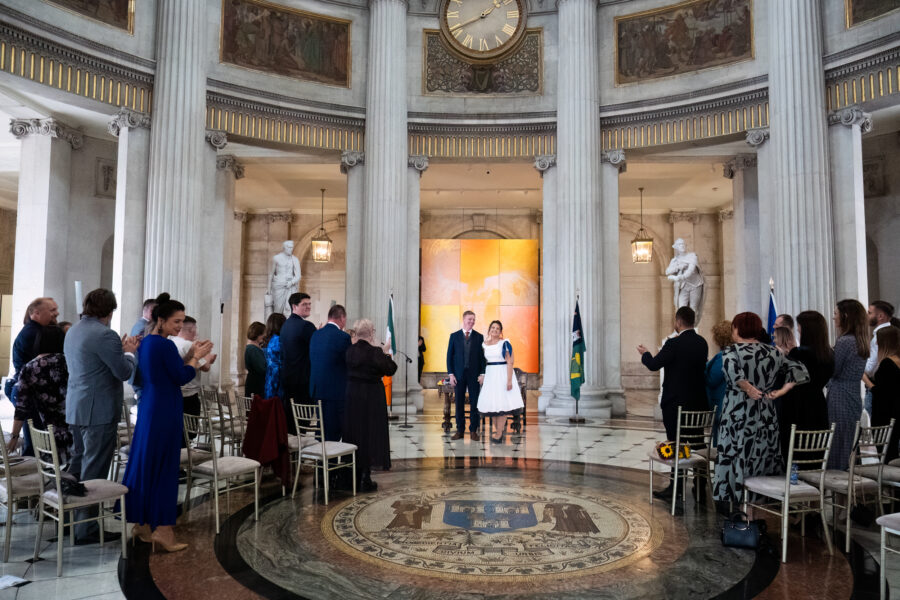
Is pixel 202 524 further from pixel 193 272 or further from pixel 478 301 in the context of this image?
pixel 478 301

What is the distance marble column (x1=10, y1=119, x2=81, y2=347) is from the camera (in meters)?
10.5

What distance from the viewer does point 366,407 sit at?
5602mm

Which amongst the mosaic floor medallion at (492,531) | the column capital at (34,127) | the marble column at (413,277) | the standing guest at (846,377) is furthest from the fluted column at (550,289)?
the column capital at (34,127)

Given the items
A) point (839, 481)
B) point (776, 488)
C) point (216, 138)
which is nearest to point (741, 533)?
point (776, 488)

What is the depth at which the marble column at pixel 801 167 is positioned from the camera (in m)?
9.48

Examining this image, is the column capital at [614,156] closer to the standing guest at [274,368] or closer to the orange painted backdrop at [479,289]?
the orange painted backdrop at [479,289]

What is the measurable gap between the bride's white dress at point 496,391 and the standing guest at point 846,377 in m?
3.81

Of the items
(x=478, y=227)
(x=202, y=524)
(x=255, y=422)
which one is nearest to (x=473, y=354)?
(x=255, y=422)

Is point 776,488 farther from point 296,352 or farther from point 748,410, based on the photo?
point 296,352

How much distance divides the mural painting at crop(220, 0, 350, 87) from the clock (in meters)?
2.03

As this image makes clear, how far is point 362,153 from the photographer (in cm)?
1180

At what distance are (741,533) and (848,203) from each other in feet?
24.4

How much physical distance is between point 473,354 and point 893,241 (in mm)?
8515

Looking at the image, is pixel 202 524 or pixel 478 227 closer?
pixel 202 524
